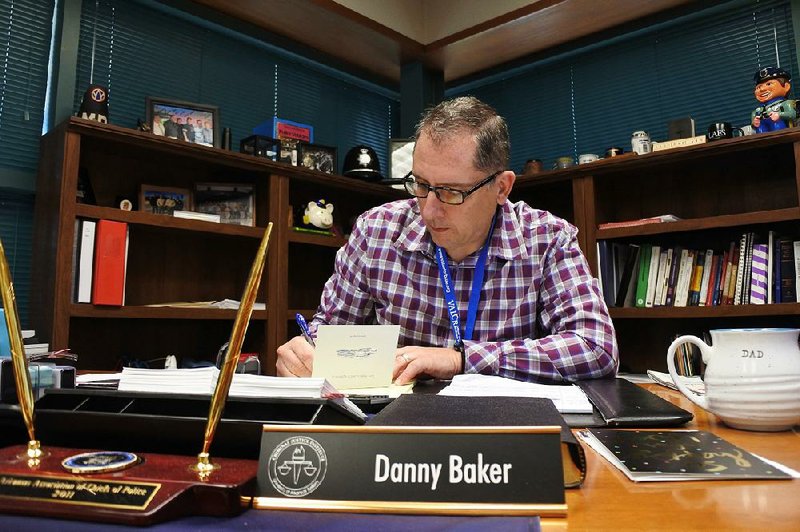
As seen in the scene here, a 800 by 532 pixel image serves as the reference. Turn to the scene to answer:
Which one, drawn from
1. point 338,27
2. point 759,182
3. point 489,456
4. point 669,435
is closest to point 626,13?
point 759,182

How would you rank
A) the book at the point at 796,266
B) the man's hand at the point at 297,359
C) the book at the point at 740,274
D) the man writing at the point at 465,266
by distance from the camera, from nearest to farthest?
the man's hand at the point at 297,359
the man writing at the point at 465,266
the book at the point at 796,266
the book at the point at 740,274

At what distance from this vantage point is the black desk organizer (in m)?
0.49

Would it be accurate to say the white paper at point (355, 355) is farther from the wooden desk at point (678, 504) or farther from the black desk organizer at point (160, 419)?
the wooden desk at point (678, 504)

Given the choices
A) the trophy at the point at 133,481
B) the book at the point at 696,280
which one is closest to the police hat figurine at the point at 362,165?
the book at the point at 696,280

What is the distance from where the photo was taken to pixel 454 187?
4.71 ft

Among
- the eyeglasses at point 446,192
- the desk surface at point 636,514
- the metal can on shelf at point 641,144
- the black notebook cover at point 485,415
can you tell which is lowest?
the desk surface at point 636,514

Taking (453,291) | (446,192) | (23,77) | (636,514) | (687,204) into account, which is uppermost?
(23,77)

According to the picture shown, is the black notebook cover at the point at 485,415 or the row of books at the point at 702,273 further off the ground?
the row of books at the point at 702,273

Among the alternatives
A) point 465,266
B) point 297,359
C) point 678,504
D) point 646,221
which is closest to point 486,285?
point 465,266

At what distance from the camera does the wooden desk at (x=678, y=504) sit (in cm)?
38

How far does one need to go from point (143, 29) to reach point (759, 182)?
9.48 ft

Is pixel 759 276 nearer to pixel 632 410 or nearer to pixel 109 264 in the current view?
pixel 632 410

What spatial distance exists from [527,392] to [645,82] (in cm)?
269

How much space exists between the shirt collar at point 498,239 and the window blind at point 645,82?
1.75 m
